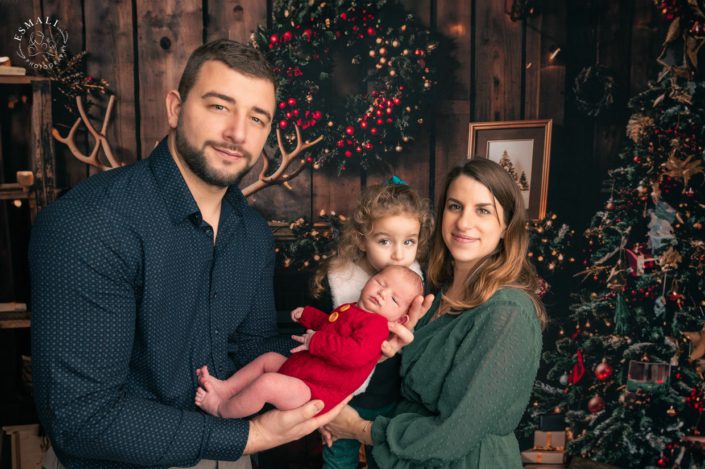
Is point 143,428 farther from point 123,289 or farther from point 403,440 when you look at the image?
point 403,440

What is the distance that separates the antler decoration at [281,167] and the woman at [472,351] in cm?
106

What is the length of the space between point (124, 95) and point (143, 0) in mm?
501

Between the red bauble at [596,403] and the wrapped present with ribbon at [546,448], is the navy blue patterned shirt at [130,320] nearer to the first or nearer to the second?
the wrapped present with ribbon at [546,448]

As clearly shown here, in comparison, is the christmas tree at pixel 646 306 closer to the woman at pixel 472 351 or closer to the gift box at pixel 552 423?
the gift box at pixel 552 423

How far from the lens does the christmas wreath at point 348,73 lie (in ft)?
9.53

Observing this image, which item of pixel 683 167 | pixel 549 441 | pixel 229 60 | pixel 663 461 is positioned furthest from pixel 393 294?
pixel 663 461

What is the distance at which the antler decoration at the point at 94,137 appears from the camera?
278cm

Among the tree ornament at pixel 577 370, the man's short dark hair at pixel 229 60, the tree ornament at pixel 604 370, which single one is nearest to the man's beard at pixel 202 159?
the man's short dark hair at pixel 229 60

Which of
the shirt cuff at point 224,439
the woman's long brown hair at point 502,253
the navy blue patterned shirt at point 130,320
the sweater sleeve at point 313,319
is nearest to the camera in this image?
the navy blue patterned shirt at point 130,320

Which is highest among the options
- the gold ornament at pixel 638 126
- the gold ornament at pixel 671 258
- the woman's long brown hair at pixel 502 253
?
the gold ornament at pixel 638 126

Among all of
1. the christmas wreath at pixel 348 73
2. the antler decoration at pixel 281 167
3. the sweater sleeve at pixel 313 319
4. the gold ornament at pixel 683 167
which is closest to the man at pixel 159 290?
the sweater sleeve at pixel 313 319

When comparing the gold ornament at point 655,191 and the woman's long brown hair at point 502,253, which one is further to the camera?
the gold ornament at point 655,191

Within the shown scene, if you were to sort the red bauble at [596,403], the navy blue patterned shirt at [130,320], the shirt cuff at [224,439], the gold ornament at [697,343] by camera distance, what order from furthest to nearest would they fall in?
1. the red bauble at [596,403]
2. the gold ornament at [697,343]
3. the shirt cuff at [224,439]
4. the navy blue patterned shirt at [130,320]

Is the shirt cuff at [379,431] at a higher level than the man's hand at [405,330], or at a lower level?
lower
